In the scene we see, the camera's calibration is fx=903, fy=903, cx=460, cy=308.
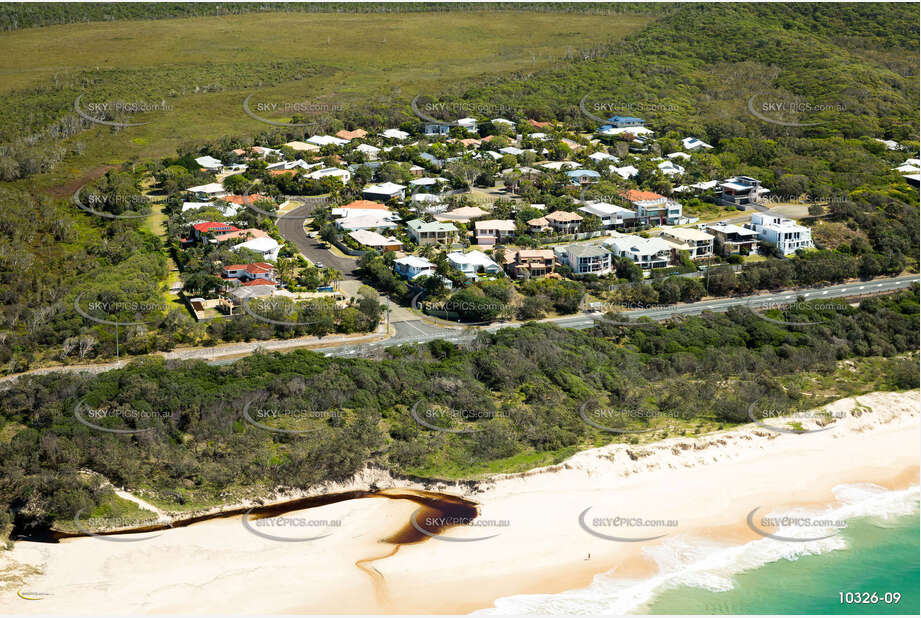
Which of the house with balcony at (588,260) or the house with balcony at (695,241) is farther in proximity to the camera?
the house with balcony at (695,241)

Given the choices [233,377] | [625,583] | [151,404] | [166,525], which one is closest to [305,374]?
[233,377]

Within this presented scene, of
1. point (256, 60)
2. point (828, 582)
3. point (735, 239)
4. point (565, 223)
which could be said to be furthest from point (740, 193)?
point (256, 60)

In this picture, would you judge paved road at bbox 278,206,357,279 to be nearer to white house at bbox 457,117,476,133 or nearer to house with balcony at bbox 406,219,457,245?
house with balcony at bbox 406,219,457,245

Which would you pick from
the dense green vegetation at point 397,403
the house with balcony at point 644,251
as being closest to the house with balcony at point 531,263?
the house with balcony at point 644,251

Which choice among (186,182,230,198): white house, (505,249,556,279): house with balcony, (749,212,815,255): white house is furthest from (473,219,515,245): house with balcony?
(186,182,230,198): white house

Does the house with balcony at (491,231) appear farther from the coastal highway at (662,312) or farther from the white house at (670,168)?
the white house at (670,168)

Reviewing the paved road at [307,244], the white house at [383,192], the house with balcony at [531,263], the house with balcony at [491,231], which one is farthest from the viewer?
the white house at [383,192]

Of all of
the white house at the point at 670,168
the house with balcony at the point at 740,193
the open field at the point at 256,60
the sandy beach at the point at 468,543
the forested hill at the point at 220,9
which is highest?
the forested hill at the point at 220,9

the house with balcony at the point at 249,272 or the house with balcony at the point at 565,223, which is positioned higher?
the house with balcony at the point at 565,223

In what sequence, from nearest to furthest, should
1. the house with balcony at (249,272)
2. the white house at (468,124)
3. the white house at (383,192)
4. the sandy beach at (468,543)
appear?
1. the sandy beach at (468,543)
2. the house with balcony at (249,272)
3. the white house at (383,192)
4. the white house at (468,124)
